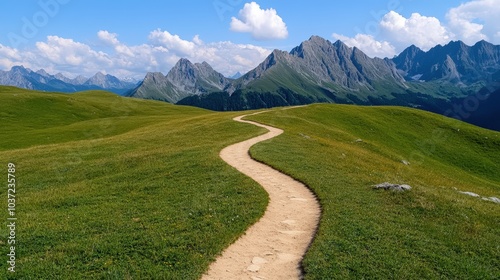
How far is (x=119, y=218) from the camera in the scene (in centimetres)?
2125

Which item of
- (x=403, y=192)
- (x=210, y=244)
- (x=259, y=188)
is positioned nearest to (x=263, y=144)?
(x=259, y=188)


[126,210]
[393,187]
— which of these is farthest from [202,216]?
[393,187]

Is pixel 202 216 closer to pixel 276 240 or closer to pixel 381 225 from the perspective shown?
pixel 276 240

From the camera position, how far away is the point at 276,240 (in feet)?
59.9

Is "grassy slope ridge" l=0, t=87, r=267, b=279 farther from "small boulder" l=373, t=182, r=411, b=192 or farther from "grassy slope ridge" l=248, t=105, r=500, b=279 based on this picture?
"small boulder" l=373, t=182, r=411, b=192

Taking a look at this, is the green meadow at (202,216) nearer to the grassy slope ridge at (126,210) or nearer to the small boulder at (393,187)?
the grassy slope ridge at (126,210)

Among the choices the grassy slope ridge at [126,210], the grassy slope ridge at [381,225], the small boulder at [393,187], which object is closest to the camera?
the grassy slope ridge at [126,210]

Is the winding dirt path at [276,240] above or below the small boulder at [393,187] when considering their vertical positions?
below

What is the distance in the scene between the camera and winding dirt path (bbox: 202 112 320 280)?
1511 cm

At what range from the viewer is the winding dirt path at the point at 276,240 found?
1511 centimetres

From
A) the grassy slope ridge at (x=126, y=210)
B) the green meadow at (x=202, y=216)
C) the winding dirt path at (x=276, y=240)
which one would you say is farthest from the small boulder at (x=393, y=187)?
the grassy slope ridge at (x=126, y=210)

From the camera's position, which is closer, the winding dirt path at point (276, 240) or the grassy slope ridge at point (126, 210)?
the winding dirt path at point (276, 240)

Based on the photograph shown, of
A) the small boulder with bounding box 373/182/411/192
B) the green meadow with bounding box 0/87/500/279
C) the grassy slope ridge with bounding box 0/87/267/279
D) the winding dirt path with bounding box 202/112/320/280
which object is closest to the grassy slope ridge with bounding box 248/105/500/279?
the green meadow with bounding box 0/87/500/279

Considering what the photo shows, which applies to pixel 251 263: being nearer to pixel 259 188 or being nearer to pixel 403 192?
pixel 259 188
